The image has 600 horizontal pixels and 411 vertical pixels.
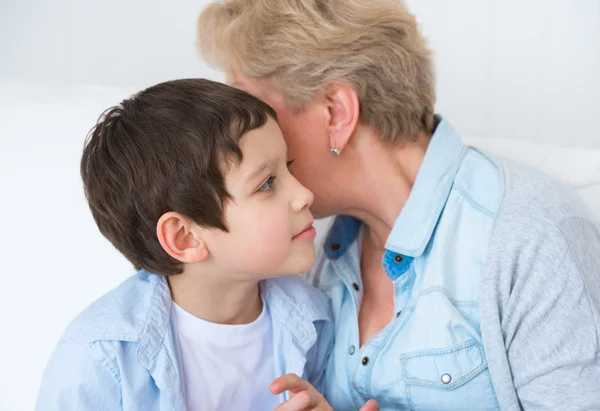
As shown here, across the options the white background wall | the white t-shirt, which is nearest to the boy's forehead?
the white t-shirt

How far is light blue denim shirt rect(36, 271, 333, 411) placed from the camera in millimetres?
1465

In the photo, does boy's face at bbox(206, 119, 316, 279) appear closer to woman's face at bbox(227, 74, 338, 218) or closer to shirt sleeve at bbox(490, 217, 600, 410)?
woman's face at bbox(227, 74, 338, 218)

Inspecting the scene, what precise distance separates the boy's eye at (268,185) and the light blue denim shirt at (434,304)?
0.96 feet

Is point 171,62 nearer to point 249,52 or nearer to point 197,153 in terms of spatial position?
point 249,52

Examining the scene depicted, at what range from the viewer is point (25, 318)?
1.89 m

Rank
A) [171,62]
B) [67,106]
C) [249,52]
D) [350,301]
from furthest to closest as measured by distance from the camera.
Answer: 1. [171,62]
2. [67,106]
3. [350,301]
4. [249,52]

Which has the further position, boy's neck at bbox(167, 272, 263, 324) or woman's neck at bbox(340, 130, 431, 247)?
woman's neck at bbox(340, 130, 431, 247)

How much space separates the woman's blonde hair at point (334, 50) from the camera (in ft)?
5.32

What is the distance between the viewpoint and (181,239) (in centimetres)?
155

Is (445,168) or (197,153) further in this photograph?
(445,168)

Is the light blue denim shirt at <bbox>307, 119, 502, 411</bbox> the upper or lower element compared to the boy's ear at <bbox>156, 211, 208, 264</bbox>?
lower

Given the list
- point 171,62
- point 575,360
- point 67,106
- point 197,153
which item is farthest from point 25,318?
point 575,360

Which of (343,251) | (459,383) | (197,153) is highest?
(197,153)

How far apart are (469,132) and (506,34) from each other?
0.99 feet
